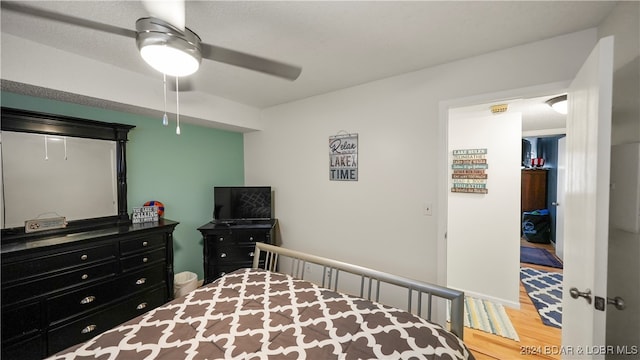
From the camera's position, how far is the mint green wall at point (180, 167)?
2430 mm

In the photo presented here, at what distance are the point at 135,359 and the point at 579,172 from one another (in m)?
2.32

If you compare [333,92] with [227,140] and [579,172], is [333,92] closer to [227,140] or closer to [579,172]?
[227,140]

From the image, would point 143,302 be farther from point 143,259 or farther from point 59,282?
point 59,282

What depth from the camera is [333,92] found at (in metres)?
2.63

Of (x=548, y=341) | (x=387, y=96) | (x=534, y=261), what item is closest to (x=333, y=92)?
(x=387, y=96)

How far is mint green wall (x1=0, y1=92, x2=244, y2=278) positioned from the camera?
7.97 feet

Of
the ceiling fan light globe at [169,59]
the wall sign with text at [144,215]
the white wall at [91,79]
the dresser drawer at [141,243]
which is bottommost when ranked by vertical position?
the dresser drawer at [141,243]

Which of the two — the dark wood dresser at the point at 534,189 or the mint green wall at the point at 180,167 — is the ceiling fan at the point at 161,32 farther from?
the dark wood dresser at the point at 534,189

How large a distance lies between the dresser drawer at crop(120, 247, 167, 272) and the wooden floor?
2.94m

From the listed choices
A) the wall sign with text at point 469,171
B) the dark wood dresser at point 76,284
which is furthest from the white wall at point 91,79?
the wall sign with text at point 469,171

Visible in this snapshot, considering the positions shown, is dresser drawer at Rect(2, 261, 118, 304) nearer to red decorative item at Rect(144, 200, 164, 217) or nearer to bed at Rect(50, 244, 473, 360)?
red decorative item at Rect(144, 200, 164, 217)

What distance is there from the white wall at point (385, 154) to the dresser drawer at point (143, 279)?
4.62 ft

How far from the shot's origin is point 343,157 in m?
2.59

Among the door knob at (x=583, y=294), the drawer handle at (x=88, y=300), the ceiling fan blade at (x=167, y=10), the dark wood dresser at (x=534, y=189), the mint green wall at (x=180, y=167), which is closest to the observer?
the ceiling fan blade at (x=167, y=10)
